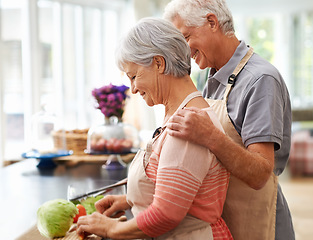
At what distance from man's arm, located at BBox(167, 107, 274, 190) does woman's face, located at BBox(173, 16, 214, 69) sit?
443mm

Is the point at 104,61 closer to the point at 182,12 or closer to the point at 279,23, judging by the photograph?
the point at 279,23

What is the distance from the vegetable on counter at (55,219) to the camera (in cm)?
140

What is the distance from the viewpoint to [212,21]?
5.16 ft

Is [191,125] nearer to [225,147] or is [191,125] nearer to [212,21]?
[225,147]

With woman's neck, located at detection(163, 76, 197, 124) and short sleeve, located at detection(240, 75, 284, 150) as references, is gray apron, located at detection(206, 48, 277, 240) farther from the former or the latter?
woman's neck, located at detection(163, 76, 197, 124)

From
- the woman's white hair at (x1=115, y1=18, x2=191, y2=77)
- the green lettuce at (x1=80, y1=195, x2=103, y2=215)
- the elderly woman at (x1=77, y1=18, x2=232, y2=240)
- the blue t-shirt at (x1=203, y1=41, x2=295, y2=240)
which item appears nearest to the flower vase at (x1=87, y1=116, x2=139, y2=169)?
the green lettuce at (x1=80, y1=195, x2=103, y2=215)

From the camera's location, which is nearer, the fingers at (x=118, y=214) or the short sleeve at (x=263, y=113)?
the short sleeve at (x=263, y=113)

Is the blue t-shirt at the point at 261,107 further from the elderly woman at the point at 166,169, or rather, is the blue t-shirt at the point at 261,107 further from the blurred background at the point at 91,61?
the blurred background at the point at 91,61

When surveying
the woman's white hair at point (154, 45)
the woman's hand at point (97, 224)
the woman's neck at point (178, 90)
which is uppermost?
the woman's white hair at point (154, 45)

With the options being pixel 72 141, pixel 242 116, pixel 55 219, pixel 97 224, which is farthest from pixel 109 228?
pixel 72 141

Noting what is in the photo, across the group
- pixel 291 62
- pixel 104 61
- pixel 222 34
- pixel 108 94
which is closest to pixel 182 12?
pixel 222 34

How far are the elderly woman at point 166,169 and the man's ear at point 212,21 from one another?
34 centimetres

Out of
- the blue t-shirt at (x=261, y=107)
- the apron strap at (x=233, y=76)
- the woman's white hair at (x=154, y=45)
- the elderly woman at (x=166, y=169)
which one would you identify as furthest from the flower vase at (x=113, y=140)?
the woman's white hair at (x=154, y=45)

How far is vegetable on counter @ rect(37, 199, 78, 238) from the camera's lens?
4.59 ft
